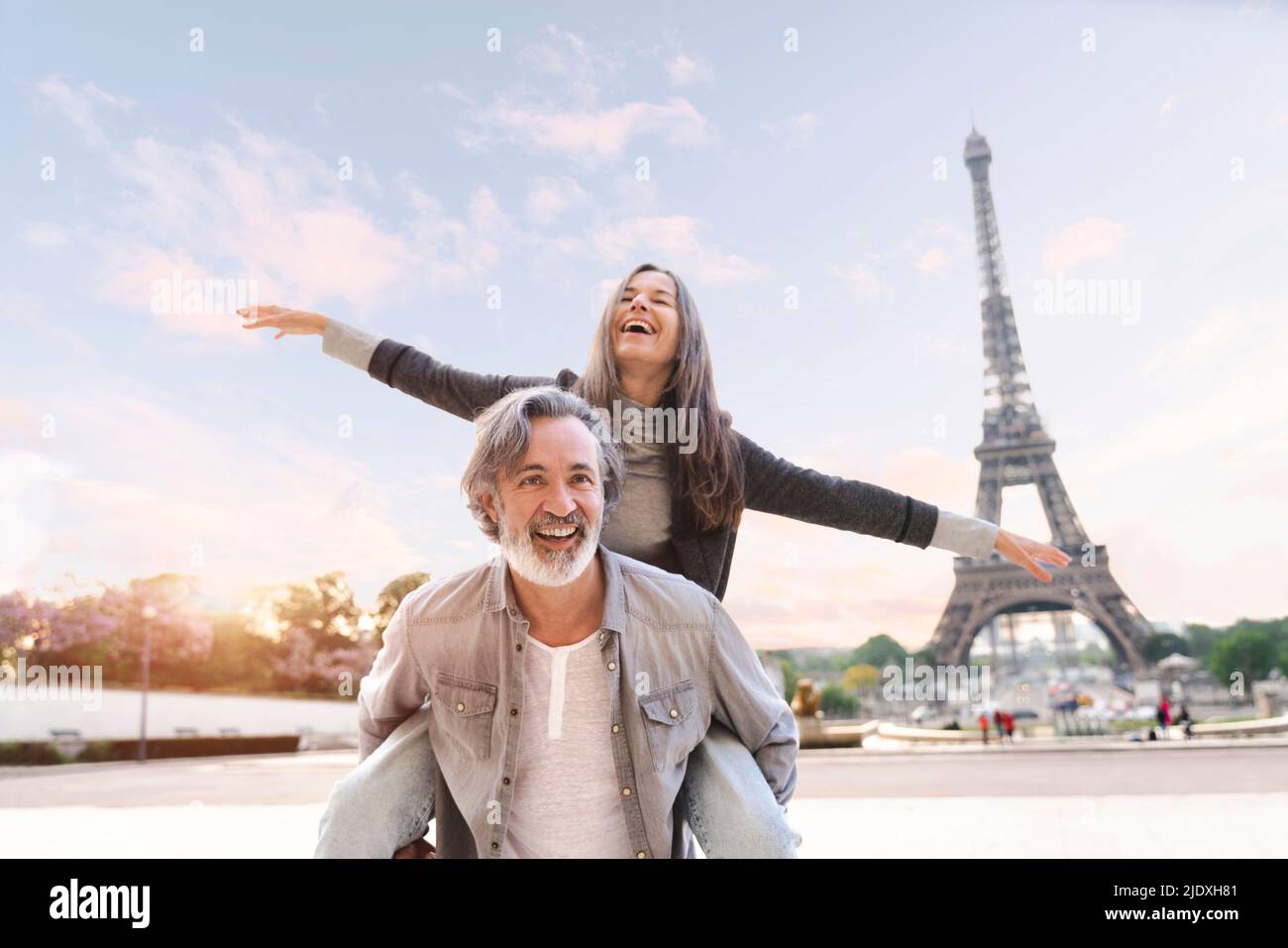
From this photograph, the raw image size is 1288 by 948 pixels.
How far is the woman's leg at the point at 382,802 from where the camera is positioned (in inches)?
68.9

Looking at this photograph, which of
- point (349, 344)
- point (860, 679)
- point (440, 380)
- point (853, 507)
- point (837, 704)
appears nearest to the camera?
point (853, 507)

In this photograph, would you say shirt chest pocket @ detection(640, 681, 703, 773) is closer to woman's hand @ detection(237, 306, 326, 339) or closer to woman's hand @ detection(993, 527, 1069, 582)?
woman's hand @ detection(993, 527, 1069, 582)

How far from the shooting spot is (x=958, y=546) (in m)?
2.48

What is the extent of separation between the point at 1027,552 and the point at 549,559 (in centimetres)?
140

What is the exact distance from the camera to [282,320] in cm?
271

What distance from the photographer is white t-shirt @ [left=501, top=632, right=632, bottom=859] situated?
5.92ft

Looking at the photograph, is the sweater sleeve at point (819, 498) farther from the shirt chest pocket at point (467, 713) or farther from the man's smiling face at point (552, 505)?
the shirt chest pocket at point (467, 713)

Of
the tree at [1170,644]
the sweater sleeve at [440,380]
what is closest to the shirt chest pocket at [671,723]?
the sweater sleeve at [440,380]

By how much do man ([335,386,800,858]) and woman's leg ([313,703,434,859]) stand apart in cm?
4

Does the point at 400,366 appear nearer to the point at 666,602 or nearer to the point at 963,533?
the point at 666,602

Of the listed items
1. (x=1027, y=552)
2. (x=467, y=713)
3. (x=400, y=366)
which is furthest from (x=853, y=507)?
(x=400, y=366)
